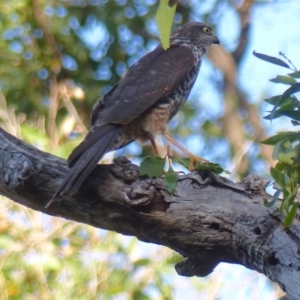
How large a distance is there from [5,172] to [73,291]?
209 centimetres

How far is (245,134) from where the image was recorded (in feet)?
32.0

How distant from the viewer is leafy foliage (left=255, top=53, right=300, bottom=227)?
8.28ft

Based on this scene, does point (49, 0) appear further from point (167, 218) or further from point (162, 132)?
point (167, 218)

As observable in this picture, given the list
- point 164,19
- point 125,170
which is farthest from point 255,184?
point 164,19

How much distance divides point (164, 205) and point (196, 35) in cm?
242

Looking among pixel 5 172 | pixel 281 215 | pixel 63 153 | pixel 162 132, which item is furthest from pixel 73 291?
pixel 281 215

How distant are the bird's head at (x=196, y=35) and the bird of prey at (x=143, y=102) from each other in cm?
15

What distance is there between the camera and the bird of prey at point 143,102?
3762mm

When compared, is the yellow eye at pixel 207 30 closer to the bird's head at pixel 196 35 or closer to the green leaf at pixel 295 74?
the bird's head at pixel 196 35

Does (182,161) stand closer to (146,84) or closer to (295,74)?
(146,84)

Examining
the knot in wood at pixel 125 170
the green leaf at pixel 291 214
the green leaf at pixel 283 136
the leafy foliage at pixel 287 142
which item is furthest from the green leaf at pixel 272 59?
the knot in wood at pixel 125 170

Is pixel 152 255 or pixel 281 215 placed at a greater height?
pixel 281 215

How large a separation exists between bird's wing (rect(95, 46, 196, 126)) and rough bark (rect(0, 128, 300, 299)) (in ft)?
2.20

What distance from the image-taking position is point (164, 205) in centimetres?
323
